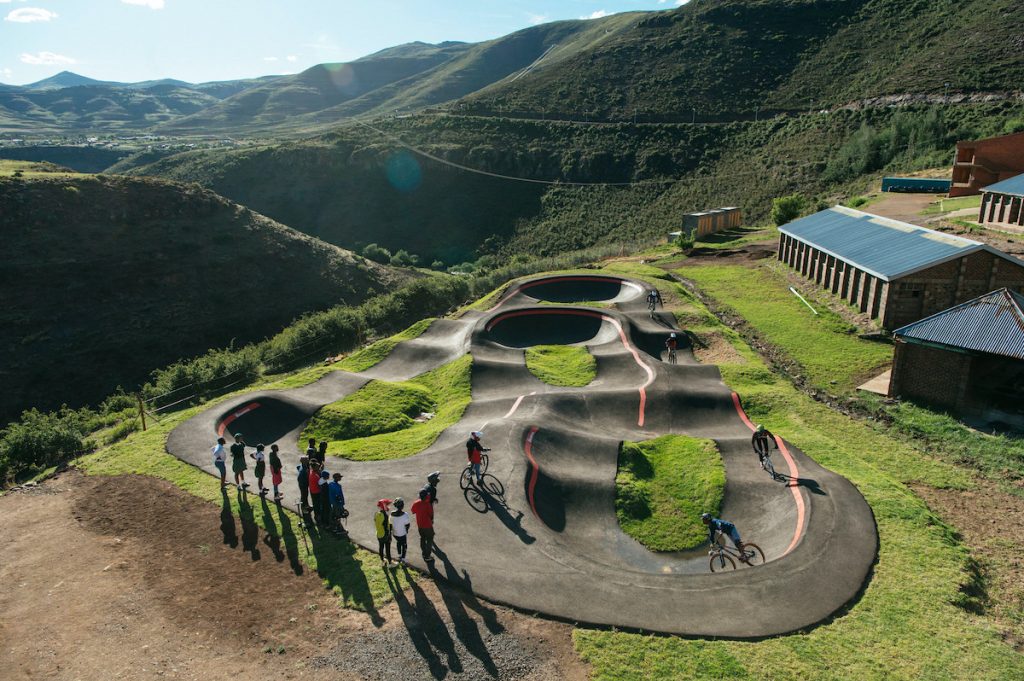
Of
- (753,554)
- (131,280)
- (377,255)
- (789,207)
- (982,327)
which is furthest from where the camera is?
(377,255)

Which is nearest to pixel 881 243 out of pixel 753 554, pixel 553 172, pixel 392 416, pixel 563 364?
pixel 563 364

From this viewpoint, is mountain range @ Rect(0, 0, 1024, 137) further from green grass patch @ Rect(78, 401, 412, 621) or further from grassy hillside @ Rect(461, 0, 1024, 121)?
green grass patch @ Rect(78, 401, 412, 621)

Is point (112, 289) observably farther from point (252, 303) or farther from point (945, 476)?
point (945, 476)

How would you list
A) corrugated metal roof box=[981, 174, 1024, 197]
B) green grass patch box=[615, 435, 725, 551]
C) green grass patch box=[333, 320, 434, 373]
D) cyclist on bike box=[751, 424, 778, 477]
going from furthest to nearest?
1. corrugated metal roof box=[981, 174, 1024, 197]
2. green grass patch box=[333, 320, 434, 373]
3. cyclist on bike box=[751, 424, 778, 477]
4. green grass patch box=[615, 435, 725, 551]

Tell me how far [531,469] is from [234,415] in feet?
38.1

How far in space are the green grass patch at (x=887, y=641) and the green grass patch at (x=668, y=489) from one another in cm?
425

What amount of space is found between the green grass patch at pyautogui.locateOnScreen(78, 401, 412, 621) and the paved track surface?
1.87 feet

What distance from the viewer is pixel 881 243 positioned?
32875 mm

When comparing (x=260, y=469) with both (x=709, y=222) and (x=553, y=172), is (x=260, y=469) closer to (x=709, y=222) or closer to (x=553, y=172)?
(x=709, y=222)

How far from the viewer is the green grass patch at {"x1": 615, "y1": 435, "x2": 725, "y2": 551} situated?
1694 centimetres

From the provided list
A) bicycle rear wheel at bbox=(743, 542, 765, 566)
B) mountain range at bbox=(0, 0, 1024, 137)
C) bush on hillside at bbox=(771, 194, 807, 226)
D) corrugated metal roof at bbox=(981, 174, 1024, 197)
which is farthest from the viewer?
mountain range at bbox=(0, 0, 1024, 137)

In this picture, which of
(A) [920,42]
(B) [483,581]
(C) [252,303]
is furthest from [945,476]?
(A) [920,42]

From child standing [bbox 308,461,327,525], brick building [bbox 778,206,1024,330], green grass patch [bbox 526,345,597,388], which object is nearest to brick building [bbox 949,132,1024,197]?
brick building [bbox 778,206,1024,330]

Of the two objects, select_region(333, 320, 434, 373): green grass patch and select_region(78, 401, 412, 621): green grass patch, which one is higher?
select_region(78, 401, 412, 621): green grass patch
